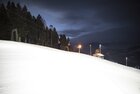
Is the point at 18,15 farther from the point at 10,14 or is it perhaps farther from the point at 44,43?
the point at 44,43

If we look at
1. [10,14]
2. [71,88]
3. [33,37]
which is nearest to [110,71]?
[71,88]

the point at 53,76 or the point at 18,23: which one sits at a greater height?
the point at 18,23

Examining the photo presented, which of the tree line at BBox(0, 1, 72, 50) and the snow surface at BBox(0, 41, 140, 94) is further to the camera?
the tree line at BBox(0, 1, 72, 50)

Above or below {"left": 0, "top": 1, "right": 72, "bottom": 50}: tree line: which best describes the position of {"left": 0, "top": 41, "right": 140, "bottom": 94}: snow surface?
below

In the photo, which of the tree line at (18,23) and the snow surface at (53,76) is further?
the tree line at (18,23)

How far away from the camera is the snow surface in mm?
8422

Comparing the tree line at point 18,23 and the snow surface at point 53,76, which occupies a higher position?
the tree line at point 18,23

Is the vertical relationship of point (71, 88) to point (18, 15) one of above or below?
below

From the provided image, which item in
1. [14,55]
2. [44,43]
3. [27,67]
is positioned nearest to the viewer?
[27,67]

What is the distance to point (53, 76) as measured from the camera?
31.3 feet

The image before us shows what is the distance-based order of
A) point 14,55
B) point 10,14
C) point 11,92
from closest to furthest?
point 11,92 < point 14,55 < point 10,14

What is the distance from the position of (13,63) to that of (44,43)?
78.9 m

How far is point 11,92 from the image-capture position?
7.77 meters

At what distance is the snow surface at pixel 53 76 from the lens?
27.6ft
